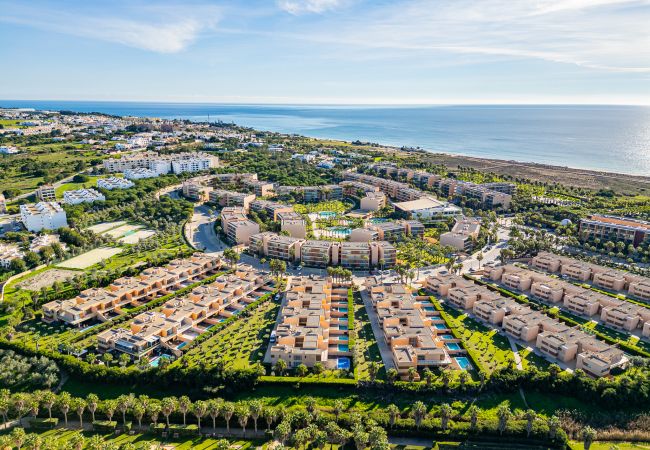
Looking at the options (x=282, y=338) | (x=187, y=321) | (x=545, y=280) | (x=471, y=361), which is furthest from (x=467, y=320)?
(x=187, y=321)

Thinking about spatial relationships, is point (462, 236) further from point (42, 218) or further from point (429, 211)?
point (42, 218)

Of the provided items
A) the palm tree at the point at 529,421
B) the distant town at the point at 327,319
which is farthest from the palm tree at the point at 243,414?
the palm tree at the point at 529,421

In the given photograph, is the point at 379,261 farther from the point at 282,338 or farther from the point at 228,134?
the point at 228,134

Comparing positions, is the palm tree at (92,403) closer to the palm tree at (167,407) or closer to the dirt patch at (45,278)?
the palm tree at (167,407)

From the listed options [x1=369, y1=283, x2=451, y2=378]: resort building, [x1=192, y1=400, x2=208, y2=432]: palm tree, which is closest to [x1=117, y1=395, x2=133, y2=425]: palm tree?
[x1=192, y1=400, x2=208, y2=432]: palm tree

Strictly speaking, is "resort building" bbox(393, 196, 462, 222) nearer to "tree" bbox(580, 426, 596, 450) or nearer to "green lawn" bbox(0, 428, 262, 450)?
"tree" bbox(580, 426, 596, 450)

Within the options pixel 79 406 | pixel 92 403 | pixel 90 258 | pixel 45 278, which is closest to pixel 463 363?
pixel 92 403
